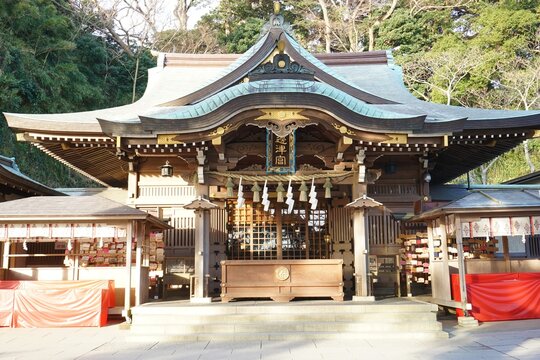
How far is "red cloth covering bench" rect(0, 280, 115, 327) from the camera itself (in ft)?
31.1

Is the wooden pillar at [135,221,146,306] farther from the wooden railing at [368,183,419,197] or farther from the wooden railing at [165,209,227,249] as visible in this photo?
the wooden railing at [368,183,419,197]

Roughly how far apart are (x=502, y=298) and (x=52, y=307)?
9745 millimetres

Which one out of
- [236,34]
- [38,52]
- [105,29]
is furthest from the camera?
[236,34]

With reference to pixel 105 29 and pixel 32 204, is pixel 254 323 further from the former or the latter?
pixel 105 29

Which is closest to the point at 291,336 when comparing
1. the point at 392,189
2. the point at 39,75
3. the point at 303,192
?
the point at 303,192

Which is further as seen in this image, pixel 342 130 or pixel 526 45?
pixel 526 45

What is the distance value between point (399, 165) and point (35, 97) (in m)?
18.6

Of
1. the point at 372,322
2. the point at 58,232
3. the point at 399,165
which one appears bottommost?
the point at 372,322

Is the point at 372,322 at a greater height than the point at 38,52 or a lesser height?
lesser

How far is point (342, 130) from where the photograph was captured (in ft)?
32.1

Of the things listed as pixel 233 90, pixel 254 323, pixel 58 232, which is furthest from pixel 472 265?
pixel 58 232

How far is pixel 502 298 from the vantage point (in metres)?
9.75

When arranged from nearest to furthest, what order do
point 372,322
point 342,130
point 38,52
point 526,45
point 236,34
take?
point 372,322 < point 342,130 < point 38,52 < point 526,45 < point 236,34

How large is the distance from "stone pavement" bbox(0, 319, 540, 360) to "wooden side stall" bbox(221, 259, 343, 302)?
2.26m
